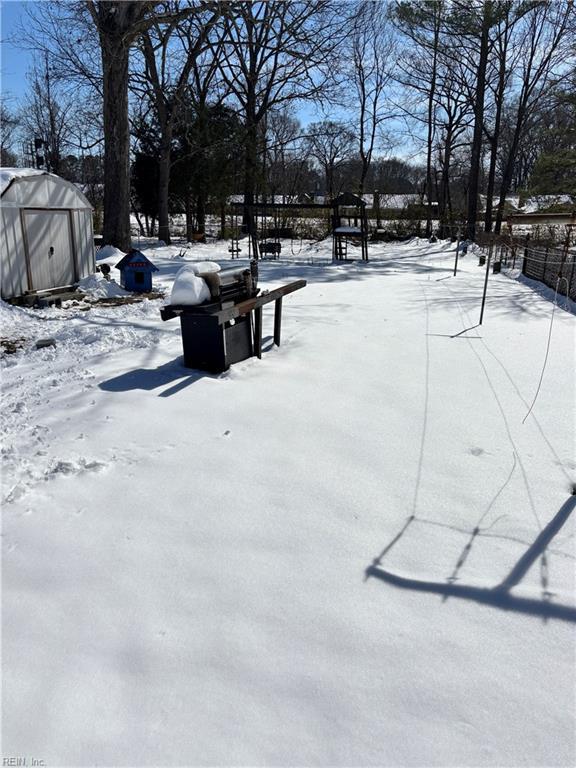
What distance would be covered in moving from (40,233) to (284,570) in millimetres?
9894

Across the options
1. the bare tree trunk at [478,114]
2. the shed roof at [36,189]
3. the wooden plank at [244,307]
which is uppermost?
the bare tree trunk at [478,114]

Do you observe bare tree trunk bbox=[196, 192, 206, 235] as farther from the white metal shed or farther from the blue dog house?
the blue dog house

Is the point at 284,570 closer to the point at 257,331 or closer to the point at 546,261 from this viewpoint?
the point at 257,331

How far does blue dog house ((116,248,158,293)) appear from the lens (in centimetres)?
1159

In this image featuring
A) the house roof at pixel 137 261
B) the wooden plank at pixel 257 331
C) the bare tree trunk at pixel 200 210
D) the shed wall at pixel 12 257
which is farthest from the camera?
the bare tree trunk at pixel 200 210

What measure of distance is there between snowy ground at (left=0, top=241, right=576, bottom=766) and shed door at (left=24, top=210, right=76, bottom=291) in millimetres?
5644

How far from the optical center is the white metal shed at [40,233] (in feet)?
31.4

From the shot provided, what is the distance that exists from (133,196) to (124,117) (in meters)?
16.6

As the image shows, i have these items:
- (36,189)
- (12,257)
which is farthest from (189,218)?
(12,257)

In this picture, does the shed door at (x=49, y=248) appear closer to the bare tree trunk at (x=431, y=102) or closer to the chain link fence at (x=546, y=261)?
the chain link fence at (x=546, y=261)

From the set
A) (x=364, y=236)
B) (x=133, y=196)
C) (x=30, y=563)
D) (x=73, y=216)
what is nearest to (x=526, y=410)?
(x=30, y=563)

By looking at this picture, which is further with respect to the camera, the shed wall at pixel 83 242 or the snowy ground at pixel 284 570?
the shed wall at pixel 83 242

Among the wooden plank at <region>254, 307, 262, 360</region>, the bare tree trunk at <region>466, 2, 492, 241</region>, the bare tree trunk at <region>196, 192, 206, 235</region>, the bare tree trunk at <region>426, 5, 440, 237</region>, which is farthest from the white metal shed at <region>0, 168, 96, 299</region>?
the bare tree trunk at <region>426, 5, 440, 237</region>

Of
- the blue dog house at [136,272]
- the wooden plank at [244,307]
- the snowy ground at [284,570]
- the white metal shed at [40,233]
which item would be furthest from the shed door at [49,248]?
the wooden plank at [244,307]
